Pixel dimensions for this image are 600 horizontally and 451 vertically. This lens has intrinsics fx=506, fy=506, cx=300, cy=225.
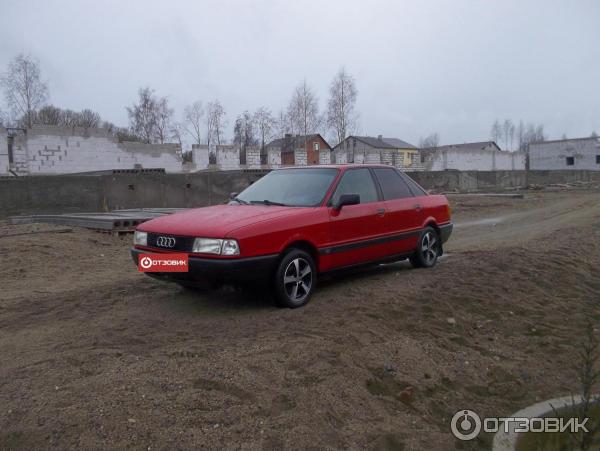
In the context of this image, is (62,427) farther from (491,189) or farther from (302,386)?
(491,189)

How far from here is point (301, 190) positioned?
5.83 metres

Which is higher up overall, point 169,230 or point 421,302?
point 169,230

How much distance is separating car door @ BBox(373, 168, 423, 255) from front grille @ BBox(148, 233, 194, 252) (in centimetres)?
265

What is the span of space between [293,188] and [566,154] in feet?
202

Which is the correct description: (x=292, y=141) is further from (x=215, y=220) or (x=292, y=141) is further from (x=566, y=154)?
(x=215, y=220)

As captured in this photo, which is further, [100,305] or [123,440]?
[100,305]

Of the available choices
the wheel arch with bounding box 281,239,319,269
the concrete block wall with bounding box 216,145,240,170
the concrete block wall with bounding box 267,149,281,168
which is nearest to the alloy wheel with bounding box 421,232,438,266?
the wheel arch with bounding box 281,239,319,269

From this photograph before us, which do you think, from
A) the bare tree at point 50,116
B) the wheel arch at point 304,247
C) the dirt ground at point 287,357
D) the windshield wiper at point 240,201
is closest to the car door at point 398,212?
the dirt ground at point 287,357

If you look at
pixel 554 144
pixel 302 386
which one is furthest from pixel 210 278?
pixel 554 144

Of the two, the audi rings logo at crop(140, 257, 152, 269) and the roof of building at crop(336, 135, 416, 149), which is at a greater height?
the roof of building at crop(336, 135, 416, 149)

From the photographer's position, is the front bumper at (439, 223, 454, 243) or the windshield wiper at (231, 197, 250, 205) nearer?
the windshield wiper at (231, 197, 250, 205)

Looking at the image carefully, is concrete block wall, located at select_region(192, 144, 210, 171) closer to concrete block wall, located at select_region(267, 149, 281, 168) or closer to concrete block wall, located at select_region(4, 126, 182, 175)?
concrete block wall, located at select_region(4, 126, 182, 175)

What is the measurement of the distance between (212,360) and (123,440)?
1026 mm

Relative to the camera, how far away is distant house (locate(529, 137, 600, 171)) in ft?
184
